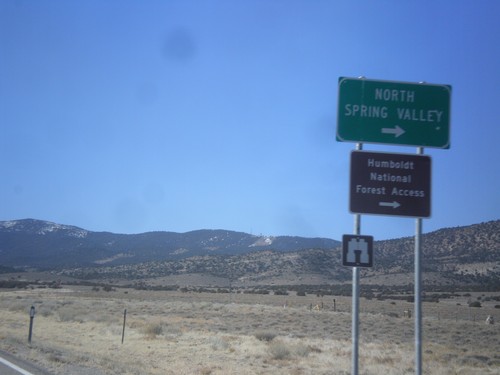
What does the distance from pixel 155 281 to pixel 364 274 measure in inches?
1734

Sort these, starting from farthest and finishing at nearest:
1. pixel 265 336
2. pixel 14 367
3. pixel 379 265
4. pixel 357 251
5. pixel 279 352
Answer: pixel 379 265, pixel 265 336, pixel 279 352, pixel 14 367, pixel 357 251

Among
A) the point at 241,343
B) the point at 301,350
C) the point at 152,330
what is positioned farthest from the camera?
the point at 152,330

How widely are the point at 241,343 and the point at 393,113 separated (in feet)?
61.5

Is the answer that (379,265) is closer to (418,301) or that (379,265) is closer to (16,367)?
(16,367)

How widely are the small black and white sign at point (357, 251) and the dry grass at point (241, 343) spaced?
857 centimetres

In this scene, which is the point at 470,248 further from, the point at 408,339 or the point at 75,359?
the point at 75,359

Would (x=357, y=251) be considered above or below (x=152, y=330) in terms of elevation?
above

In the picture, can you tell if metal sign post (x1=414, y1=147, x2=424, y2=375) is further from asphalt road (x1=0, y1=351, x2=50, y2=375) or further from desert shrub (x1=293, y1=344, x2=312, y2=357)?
desert shrub (x1=293, y1=344, x2=312, y2=357)

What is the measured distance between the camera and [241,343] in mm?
24797

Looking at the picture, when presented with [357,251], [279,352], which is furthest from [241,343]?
[357,251]

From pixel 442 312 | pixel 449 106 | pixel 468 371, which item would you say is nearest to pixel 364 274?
pixel 442 312

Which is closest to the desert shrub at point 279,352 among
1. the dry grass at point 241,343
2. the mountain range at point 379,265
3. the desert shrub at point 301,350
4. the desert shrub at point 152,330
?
the dry grass at point 241,343

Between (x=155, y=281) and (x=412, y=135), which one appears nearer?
(x=412, y=135)

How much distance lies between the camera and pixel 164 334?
27.9 meters
